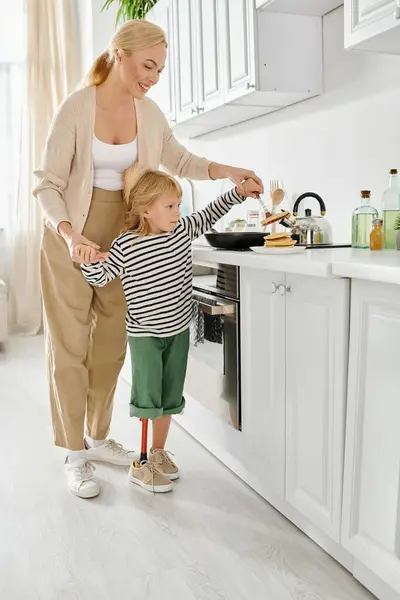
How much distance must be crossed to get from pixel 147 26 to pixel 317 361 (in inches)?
45.9

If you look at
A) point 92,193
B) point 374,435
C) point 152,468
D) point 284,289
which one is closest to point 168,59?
point 92,193

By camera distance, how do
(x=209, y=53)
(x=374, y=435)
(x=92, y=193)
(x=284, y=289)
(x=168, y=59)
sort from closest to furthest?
(x=374, y=435) → (x=284, y=289) → (x=92, y=193) → (x=209, y=53) → (x=168, y=59)

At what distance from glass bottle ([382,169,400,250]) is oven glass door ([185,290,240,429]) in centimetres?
51

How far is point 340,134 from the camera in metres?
2.39

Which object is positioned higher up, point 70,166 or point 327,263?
point 70,166

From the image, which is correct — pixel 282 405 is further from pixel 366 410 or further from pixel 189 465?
pixel 189 465

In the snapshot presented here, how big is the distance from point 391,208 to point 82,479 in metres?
1.35

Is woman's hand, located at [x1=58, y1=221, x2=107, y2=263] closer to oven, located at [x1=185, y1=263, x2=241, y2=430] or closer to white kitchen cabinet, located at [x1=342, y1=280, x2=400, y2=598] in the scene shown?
oven, located at [x1=185, y1=263, x2=241, y2=430]

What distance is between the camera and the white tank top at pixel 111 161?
2.08m

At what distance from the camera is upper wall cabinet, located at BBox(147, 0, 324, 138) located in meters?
2.39

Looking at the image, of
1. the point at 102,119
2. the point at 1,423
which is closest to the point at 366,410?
the point at 102,119

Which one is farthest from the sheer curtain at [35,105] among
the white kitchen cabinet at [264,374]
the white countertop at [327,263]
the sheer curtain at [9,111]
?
the white kitchen cabinet at [264,374]

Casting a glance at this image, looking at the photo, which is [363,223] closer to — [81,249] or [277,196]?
[277,196]

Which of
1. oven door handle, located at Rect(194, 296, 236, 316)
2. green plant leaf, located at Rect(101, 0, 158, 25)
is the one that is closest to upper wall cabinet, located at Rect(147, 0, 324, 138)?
green plant leaf, located at Rect(101, 0, 158, 25)
